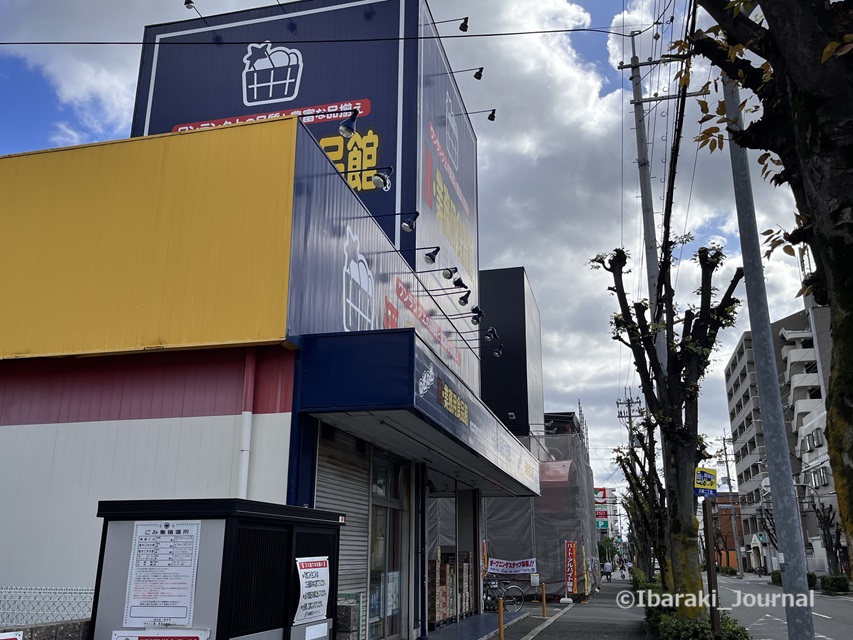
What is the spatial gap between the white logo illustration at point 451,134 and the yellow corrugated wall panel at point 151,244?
10.4 m

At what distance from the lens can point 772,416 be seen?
6.97 metres

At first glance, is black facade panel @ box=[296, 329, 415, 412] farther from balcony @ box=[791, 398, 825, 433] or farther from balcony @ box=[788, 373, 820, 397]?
balcony @ box=[788, 373, 820, 397]

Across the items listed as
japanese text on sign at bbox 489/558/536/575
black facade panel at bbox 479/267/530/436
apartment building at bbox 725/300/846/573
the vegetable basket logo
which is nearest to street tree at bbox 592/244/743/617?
the vegetable basket logo

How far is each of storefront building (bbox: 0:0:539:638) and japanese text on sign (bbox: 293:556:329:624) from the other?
2.99 metres

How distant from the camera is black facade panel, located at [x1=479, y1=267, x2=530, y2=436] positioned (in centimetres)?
3378

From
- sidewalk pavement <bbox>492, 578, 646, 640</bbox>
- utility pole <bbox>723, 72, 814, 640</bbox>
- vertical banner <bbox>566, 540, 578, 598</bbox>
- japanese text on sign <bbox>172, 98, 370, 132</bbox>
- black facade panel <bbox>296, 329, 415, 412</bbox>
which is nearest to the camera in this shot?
utility pole <bbox>723, 72, 814, 640</bbox>

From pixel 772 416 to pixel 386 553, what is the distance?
8.11 meters

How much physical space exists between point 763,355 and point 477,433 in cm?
686

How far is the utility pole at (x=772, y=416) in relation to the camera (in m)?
6.33

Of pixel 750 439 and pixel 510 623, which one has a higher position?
pixel 750 439

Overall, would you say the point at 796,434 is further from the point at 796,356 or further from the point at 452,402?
the point at 452,402

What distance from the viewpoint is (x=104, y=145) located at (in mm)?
10820

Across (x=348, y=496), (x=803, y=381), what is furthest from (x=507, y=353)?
(x=803, y=381)

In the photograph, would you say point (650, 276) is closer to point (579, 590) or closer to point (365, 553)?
point (365, 553)
